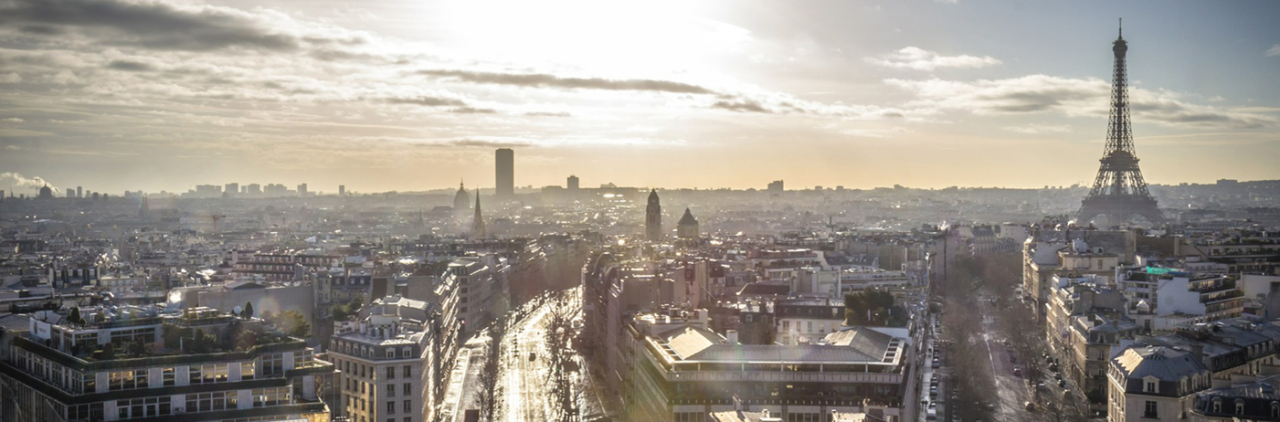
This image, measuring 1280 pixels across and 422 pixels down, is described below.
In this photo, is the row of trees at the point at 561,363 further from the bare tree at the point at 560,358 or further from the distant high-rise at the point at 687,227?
the distant high-rise at the point at 687,227

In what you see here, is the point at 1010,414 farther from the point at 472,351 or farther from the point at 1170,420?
the point at 472,351

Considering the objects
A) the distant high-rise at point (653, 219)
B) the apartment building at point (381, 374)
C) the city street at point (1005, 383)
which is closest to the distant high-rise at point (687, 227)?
the distant high-rise at point (653, 219)

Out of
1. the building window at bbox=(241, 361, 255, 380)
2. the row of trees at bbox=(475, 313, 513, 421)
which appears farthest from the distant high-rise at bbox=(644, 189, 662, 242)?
the building window at bbox=(241, 361, 255, 380)

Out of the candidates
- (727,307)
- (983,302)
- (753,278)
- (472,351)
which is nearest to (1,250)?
(472,351)

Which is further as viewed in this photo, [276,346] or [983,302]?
[983,302]

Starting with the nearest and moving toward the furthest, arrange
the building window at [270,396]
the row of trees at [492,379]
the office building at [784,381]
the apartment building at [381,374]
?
the building window at [270,396], the office building at [784,381], the apartment building at [381,374], the row of trees at [492,379]

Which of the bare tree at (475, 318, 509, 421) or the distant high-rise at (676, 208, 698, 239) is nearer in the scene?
the bare tree at (475, 318, 509, 421)

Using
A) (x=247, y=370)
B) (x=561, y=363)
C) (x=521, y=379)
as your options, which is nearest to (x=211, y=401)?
(x=247, y=370)

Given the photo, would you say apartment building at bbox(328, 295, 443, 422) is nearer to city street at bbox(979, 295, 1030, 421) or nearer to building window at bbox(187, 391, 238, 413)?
building window at bbox(187, 391, 238, 413)

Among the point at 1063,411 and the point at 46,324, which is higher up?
the point at 46,324
